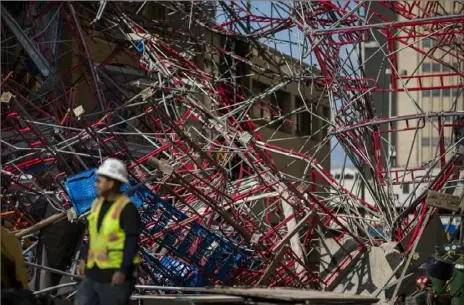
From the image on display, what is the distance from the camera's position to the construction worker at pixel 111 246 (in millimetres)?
9742

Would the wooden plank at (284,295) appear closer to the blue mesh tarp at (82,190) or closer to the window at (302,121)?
the blue mesh tarp at (82,190)

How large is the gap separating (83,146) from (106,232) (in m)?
8.18

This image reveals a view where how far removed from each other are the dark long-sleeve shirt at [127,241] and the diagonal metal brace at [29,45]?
34.9ft

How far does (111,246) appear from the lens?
982cm

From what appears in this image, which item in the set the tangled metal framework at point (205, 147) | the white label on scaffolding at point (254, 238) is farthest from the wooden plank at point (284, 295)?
the white label on scaffolding at point (254, 238)

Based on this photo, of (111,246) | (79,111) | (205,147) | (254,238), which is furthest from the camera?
(205,147)

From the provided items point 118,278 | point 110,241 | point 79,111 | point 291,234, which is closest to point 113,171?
point 110,241

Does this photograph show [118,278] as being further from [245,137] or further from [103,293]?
[245,137]

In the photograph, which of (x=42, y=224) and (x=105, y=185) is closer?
(x=105, y=185)

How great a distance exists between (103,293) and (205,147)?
1018 cm

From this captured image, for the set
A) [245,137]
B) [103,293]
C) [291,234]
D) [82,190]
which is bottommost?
[291,234]

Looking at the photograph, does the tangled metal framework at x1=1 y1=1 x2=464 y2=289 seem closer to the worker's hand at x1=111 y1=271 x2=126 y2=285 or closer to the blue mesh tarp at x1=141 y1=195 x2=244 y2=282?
the blue mesh tarp at x1=141 y1=195 x2=244 y2=282

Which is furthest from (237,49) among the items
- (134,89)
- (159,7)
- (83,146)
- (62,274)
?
(62,274)

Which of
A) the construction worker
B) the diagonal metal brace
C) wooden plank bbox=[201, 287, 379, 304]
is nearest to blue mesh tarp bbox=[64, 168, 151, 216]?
the diagonal metal brace
